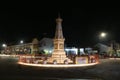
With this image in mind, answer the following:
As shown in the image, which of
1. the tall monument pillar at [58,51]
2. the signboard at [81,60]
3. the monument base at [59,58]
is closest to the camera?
the signboard at [81,60]

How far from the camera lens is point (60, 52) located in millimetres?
37375

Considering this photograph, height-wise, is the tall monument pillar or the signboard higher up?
the tall monument pillar

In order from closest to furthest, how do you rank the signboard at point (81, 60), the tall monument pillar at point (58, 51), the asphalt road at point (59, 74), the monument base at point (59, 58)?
the asphalt road at point (59, 74), the signboard at point (81, 60), the monument base at point (59, 58), the tall monument pillar at point (58, 51)

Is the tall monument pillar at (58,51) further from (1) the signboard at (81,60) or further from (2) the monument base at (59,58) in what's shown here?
(1) the signboard at (81,60)

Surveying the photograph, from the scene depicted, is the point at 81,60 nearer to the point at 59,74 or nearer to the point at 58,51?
the point at 58,51

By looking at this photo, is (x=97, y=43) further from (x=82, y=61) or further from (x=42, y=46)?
(x=82, y=61)

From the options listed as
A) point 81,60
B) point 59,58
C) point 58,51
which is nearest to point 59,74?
point 81,60

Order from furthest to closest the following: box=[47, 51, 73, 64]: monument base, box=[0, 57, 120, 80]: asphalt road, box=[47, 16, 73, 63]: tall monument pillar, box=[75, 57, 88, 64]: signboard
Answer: box=[47, 16, 73, 63]: tall monument pillar < box=[47, 51, 73, 64]: monument base < box=[75, 57, 88, 64]: signboard < box=[0, 57, 120, 80]: asphalt road

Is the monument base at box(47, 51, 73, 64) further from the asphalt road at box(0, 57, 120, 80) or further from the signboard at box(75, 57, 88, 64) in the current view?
the asphalt road at box(0, 57, 120, 80)

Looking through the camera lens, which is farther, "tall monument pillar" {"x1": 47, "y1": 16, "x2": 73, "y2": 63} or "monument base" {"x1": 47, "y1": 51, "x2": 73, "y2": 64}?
"tall monument pillar" {"x1": 47, "y1": 16, "x2": 73, "y2": 63}

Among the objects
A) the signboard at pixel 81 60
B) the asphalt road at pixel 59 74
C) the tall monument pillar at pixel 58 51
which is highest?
the tall monument pillar at pixel 58 51

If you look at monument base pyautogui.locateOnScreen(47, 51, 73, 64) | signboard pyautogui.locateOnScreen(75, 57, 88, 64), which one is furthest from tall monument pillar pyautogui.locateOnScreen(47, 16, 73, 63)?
signboard pyautogui.locateOnScreen(75, 57, 88, 64)

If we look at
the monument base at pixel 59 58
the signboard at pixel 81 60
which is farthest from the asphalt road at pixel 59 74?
the monument base at pixel 59 58

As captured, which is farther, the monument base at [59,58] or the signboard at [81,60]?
the monument base at [59,58]
